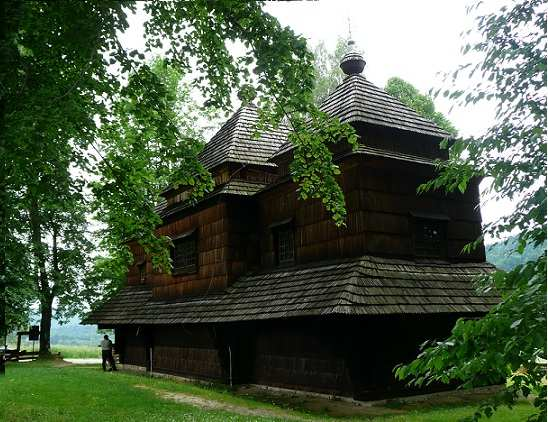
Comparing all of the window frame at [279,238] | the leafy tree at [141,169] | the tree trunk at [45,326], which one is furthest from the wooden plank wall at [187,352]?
the tree trunk at [45,326]

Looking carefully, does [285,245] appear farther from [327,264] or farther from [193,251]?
[193,251]

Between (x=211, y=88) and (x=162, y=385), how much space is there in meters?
10.3

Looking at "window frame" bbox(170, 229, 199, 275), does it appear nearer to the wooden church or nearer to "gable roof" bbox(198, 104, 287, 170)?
the wooden church

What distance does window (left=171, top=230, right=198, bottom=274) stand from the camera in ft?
55.4

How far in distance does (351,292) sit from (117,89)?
6022 mm

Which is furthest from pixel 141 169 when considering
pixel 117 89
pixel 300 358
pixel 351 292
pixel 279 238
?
pixel 279 238

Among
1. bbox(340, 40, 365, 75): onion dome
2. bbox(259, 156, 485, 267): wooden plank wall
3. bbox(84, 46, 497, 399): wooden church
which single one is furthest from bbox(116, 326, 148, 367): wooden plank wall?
bbox(340, 40, 365, 75): onion dome

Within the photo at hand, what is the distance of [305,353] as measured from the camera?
40.8ft

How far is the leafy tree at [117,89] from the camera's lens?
18.9ft

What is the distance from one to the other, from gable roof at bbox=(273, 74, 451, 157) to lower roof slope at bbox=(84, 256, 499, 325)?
362cm

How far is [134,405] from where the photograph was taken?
445 inches

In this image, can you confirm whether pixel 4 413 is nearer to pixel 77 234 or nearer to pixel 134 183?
pixel 134 183

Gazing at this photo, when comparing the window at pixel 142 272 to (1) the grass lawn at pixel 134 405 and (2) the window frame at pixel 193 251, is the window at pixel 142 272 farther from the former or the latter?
(1) the grass lawn at pixel 134 405

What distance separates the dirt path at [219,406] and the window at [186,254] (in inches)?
170
